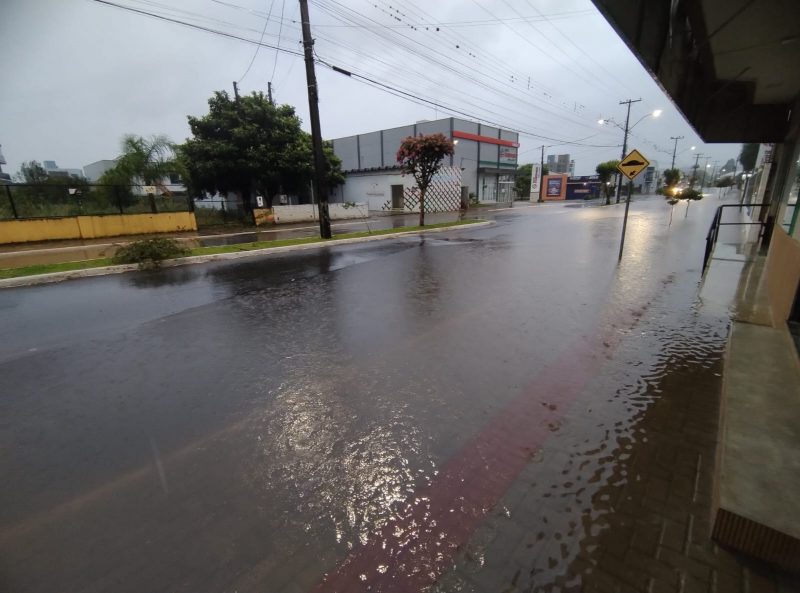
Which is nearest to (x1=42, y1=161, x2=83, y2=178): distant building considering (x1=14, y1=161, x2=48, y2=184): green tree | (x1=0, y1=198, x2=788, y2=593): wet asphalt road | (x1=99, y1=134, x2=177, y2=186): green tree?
(x1=14, y1=161, x2=48, y2=184): green tree

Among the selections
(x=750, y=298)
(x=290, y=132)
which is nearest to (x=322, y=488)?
(x=750, y=298)

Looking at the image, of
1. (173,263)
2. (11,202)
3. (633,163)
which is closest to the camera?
(633,163)

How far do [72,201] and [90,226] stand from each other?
4.62 ft

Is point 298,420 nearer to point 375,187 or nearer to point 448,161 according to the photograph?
point 375,187

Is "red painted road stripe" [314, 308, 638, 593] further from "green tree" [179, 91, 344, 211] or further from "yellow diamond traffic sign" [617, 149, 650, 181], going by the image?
"green tree" [179, 91, 344, 211]

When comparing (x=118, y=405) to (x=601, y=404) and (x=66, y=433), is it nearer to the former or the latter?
(x=66, y=433)

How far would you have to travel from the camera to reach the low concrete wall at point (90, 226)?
15680mm

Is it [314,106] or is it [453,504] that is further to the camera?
[314,106]

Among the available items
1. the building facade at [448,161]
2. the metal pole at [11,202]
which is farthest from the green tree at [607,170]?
the metal pole at [11,202]

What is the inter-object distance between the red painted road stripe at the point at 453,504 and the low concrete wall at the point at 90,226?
20671 mm

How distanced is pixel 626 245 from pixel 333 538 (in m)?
14.2

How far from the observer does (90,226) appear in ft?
56.6

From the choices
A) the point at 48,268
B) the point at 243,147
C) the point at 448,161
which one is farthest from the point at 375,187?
the point at 48,268

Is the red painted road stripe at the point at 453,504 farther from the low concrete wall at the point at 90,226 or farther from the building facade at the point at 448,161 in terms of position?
the building facade at the point at 448,161
